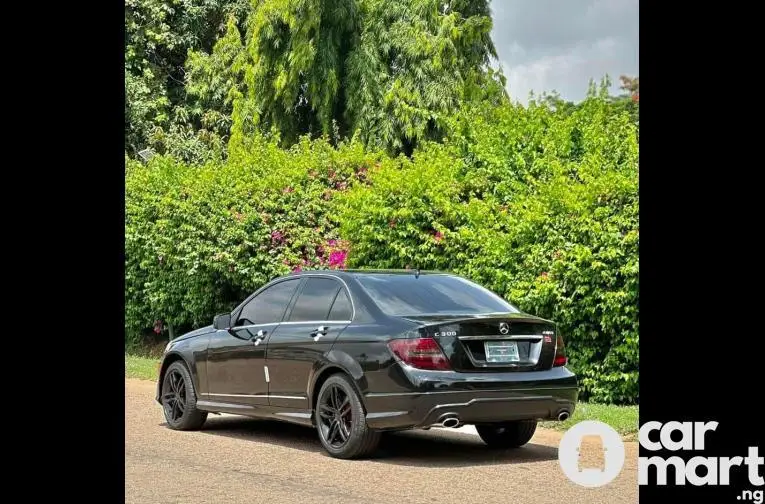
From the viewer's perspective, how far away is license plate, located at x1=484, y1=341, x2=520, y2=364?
9.50 meters

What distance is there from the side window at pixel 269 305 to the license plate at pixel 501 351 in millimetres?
2390

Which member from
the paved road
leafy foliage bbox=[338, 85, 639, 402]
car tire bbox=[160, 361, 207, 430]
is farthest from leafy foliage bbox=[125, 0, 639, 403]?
car tire bbox=[160, 361, 207, 430]

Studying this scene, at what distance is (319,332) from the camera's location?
10.2 meters

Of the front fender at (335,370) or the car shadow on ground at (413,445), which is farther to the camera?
the car shadow on ground at (413,445)

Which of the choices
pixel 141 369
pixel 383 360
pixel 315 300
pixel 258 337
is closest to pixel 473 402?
pixel 383 360

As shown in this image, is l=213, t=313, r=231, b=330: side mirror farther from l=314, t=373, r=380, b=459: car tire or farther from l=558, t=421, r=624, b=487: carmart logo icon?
l=558, t=421, r=624, b=487: carmart logo icon

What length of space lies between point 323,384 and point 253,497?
2.09m

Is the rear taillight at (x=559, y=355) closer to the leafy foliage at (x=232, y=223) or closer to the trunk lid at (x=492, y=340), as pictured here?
the trunk lid at (x=492, y=340)

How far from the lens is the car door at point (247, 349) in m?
10.9

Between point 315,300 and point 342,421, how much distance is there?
1.41 meters

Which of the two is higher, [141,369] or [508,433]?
[508,433]

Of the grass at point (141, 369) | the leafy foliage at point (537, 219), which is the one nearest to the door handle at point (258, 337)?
the leafy foliage at point (537, 219)

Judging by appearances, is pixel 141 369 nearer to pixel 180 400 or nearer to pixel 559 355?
pixel 180 400
